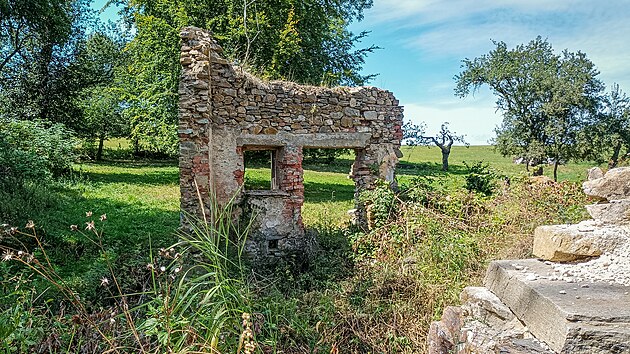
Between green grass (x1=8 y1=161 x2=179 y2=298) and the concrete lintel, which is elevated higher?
the concrete lintel

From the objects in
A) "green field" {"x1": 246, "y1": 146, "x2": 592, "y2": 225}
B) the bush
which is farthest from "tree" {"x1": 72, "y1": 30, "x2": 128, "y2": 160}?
"green field" {"x1": 246, "y1": 146, "x2": 592, "y2": 225}

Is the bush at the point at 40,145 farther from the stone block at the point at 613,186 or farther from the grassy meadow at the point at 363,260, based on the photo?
the stone block at the point at 613,186

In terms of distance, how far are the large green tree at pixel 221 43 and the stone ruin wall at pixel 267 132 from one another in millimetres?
6671

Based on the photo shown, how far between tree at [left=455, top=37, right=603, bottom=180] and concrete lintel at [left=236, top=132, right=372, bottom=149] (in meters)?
17.3

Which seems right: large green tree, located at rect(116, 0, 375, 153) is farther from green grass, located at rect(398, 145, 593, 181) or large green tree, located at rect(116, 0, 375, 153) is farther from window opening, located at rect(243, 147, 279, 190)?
green grass, located at rect(398, 145, 593, 181)

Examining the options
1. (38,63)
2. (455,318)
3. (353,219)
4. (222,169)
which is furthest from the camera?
(38,63)

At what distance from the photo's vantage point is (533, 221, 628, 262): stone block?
3.39 metres

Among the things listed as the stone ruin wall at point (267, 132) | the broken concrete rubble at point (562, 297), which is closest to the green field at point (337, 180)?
the stone ruin wall at point (267, 132)

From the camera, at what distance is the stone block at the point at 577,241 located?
11.1 ft

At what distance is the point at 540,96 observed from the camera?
77.7 feet

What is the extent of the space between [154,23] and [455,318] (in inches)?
599

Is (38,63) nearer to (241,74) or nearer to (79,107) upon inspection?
(79,107)

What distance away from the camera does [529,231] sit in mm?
6426

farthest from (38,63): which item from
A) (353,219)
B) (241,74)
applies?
(353,219)
